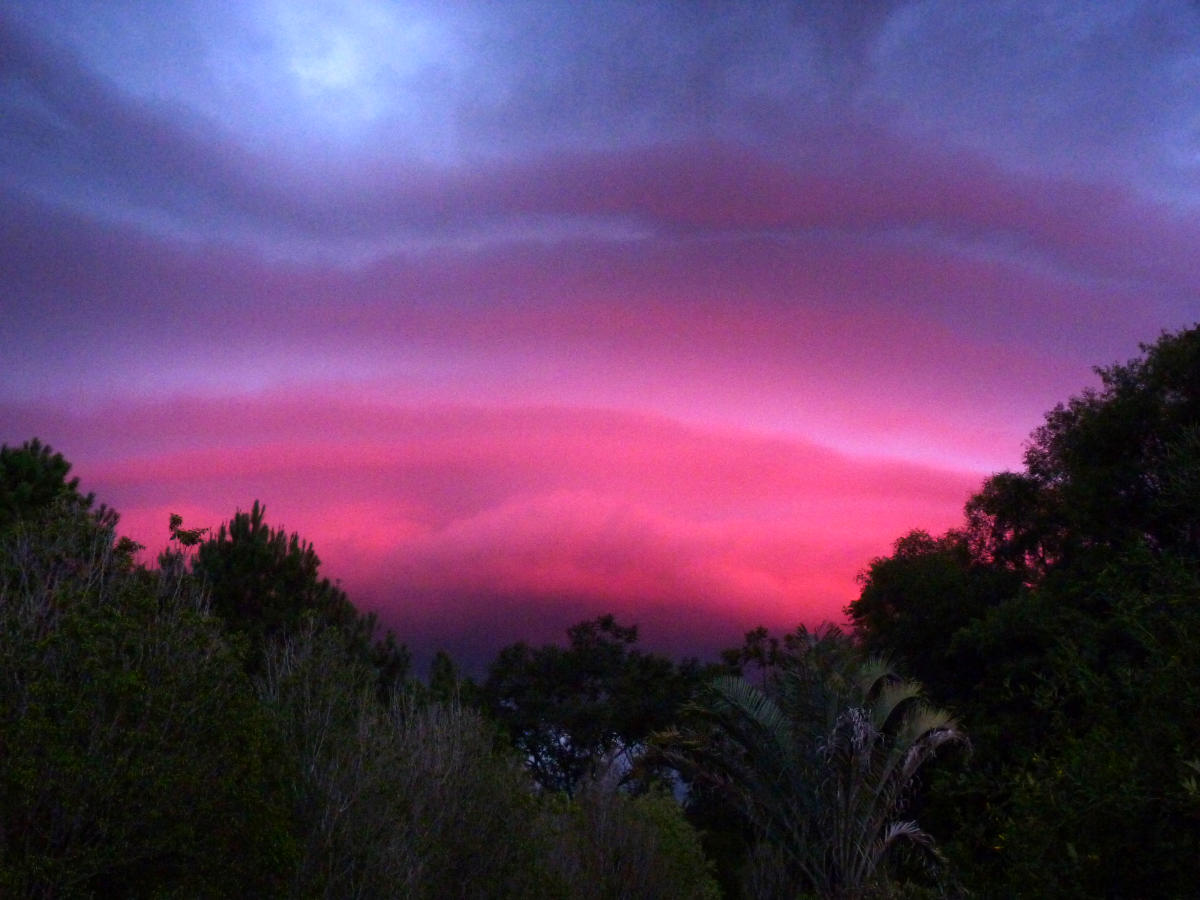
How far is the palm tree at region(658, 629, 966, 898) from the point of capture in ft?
91.2

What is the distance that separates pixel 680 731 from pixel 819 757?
414 cm

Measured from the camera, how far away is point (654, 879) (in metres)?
25.6

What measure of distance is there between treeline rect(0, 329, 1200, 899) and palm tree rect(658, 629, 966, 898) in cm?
8

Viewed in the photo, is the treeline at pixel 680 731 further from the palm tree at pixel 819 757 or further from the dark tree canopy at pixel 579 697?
the dark tree canopy at pixel 579 697

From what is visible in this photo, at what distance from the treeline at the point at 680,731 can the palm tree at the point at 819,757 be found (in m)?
0.08

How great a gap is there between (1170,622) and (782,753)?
22818 millimetres

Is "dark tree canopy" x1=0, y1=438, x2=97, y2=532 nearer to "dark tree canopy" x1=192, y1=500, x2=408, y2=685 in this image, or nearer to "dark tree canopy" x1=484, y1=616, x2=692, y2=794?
"dark tree canopy" x1=192, y1=500, x2=408, y2=685

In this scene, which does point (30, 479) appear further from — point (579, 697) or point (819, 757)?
point (579, 697)

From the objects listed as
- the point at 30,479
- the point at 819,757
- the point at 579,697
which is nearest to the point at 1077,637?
the point at 819,757

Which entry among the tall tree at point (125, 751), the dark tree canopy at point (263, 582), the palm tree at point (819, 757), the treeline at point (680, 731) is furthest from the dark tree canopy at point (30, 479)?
the palm tree at point (819, 757)

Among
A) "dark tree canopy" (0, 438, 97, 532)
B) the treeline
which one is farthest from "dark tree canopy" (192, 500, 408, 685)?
"dark tree canopy" (0, 438, 97, 532)

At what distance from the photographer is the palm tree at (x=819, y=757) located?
1095 inches

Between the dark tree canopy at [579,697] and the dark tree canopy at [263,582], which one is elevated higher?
the dark tree canopy at [263,582]

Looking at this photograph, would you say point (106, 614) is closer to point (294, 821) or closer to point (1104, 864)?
point (294, 821)
